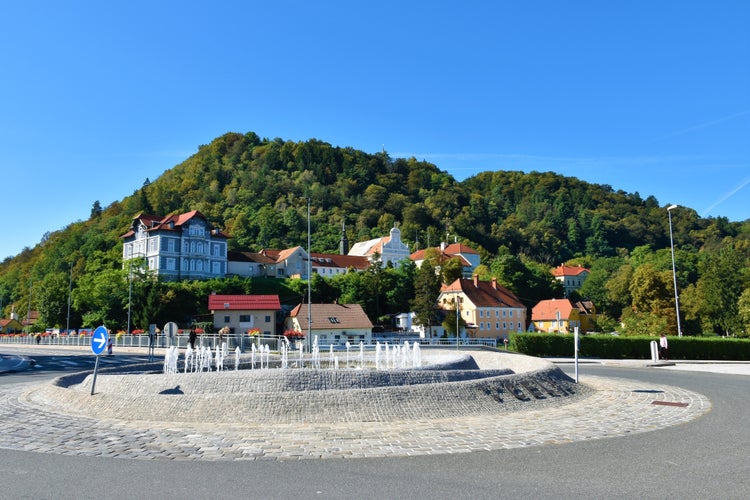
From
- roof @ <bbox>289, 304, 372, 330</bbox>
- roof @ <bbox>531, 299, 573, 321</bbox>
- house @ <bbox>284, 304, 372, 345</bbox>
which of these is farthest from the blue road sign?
roof @ <bbox>531, 299, 573, 321</bbox>

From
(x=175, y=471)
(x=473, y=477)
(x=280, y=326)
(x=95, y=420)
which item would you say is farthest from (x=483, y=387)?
(x=280, y=326)

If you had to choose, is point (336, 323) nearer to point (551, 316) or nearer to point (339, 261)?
point (551, 316)

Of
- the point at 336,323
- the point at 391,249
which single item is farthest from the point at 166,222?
the point at 391,249

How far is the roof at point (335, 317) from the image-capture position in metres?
58.0

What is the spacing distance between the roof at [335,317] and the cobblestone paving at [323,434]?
4460 cm

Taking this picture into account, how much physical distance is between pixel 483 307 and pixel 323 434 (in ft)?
243

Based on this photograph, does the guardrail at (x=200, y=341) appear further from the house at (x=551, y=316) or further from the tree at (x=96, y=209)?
the tree at (x=96, y=209)

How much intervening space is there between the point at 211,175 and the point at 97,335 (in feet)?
532

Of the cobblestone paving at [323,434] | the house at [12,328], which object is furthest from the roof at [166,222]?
the cobblestone paving at [323,434]

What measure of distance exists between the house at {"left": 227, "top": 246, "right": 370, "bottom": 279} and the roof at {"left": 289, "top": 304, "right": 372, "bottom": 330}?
1466 inches

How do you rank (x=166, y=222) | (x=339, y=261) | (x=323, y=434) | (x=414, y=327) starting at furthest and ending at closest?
(x=339, y=261) → (x=166, y=222) → (x=414, y=327) → (x=323, y=434)

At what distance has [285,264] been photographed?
107312 millimetres

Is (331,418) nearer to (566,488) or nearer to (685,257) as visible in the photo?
(566,488)

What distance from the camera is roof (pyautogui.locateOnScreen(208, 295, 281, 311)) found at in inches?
2302
